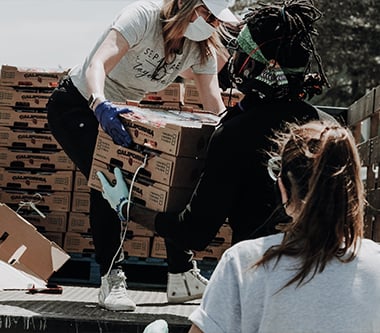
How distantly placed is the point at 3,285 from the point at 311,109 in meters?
2.37

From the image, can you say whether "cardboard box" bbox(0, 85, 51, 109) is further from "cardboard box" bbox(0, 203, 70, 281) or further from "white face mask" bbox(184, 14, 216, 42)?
"white face mask" bbox(184, 14, 216, 42)

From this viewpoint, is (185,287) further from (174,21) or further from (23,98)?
(23,98)

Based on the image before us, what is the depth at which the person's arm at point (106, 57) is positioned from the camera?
4625 mm

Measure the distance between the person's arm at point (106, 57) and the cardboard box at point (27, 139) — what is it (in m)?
2.35

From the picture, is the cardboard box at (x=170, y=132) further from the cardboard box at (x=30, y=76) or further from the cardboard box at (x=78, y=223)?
the cardboard box at (x=30, y=76)

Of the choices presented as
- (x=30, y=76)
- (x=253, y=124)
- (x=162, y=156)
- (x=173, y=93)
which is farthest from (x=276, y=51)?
(x=30, y=76)

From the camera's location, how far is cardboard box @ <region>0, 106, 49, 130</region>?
7.03m

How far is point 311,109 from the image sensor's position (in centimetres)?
372

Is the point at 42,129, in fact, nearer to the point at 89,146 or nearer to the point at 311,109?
the point at 89,146

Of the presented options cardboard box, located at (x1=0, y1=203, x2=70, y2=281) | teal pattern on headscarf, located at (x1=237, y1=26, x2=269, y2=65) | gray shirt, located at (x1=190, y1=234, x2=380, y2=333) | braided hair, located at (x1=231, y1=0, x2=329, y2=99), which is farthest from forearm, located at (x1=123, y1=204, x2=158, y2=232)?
cardboard box, located at (x1=0, y1=203, x2=70, y2=281)

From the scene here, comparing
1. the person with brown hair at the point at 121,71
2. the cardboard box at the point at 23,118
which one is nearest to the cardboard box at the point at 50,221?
the cardboard box at the point at 23,118

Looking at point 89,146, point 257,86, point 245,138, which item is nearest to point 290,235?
point 245,138

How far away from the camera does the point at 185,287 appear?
16.4 feet

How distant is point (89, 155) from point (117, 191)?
536 mm
